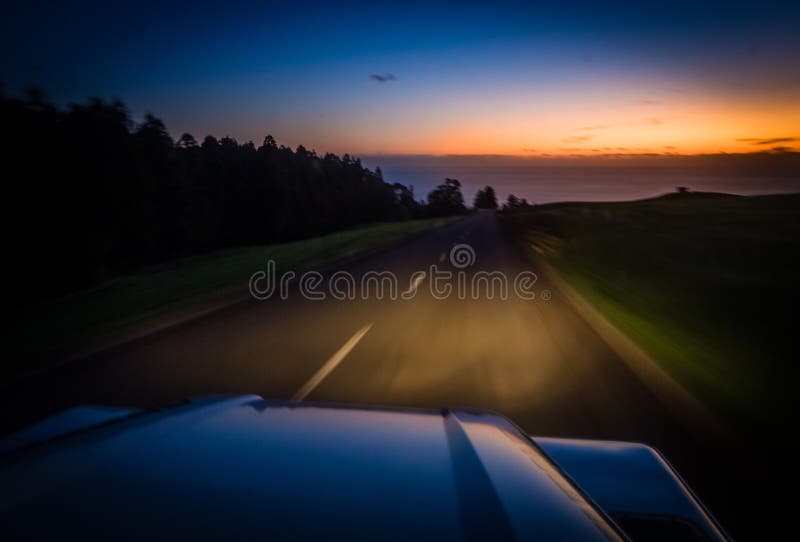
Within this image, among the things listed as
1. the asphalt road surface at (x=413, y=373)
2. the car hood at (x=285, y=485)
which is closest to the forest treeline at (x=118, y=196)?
the asphalt road surface at (x=413, y=373)

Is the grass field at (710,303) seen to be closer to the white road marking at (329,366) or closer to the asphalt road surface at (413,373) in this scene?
the asphalt road surface at (413,373)

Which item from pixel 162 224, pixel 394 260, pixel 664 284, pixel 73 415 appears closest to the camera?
pixel 73 415

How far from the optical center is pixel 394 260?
2278 cm

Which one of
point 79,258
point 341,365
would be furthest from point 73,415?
point 79,258

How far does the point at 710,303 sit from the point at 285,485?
14996mm

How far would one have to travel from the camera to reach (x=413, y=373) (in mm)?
6582

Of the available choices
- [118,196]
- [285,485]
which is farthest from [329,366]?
[118,196]

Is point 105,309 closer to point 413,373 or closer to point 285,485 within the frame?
point 413,373

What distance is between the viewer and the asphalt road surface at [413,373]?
15.6 feet

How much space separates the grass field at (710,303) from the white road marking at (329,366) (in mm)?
4843

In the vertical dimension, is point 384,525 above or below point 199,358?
above

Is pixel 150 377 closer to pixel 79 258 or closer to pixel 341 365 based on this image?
pixel 341 365

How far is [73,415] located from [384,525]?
261 centimetres

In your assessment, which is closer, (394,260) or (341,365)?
(341,365)
